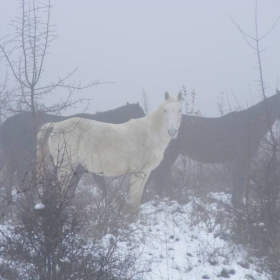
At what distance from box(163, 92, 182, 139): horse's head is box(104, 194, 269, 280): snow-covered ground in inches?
63.3

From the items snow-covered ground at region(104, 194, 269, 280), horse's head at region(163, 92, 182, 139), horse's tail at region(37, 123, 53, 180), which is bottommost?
snow-covered ground at region(104, 194, 269, 280)

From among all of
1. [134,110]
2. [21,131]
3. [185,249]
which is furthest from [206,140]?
[185,249]

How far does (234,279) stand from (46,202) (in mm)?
2384

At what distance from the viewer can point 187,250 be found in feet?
18.9

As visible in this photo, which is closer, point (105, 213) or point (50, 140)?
point (105, 213)

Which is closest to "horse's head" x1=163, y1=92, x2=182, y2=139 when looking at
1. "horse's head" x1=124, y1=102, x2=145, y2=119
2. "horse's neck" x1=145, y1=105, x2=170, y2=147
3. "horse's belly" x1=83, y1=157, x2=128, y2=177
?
"horse's neck" x1=145, y1=105, x2=170, y2=147

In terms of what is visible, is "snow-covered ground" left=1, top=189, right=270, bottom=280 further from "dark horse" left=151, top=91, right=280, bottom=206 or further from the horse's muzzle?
"dark horse" left=151, top=91, right=280, bottom=206

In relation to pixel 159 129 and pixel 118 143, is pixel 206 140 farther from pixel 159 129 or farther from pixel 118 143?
pixel 118 143

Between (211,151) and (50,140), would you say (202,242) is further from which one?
(211,151)

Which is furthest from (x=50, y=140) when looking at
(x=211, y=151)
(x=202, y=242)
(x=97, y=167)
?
(x=211, y=151)

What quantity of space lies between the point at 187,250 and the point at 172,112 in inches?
125

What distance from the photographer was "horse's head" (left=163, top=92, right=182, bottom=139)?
817 centimetres

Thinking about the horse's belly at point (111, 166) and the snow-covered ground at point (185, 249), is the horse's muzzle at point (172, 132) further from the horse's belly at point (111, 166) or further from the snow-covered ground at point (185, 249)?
the snow-covered ground at point (185, 249)

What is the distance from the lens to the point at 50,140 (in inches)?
331
